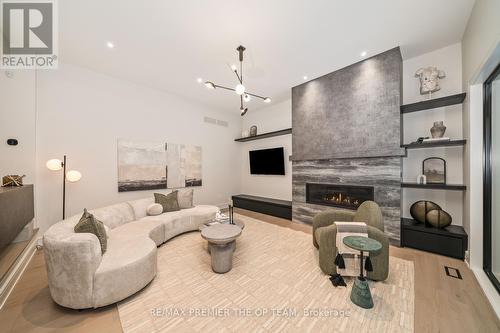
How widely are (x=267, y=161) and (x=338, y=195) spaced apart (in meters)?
2.29

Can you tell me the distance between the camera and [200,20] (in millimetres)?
2377

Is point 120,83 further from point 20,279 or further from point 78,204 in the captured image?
point 20,279

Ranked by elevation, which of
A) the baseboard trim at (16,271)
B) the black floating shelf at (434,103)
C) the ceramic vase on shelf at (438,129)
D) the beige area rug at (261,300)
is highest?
the black floating shelf at (434,103)

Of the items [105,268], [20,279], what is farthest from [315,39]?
[20,279]

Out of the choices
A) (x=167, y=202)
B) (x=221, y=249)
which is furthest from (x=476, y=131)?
(x=167, y=202)

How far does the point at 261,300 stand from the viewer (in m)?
1.85

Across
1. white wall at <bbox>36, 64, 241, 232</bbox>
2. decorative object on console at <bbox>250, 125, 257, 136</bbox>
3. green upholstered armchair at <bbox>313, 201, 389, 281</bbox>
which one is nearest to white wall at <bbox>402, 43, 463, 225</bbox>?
green upholstered armchair at <bbox>313, 201, 389, 281</bbox>

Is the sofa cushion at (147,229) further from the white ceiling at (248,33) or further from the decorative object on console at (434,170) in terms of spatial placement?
the decorative object on console at (434,170)

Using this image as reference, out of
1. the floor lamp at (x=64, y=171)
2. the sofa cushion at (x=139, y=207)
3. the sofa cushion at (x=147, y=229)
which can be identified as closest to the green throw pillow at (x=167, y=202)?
the sofa cushion at (x=139, y=207)

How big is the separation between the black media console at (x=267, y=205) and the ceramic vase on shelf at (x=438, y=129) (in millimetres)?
2997

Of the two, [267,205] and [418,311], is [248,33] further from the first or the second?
[267,205]

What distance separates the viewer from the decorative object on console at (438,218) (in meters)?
2.73

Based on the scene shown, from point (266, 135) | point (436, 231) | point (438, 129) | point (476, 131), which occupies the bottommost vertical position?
point (436, 231)

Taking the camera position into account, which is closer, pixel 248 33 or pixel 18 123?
pixel 248 33
